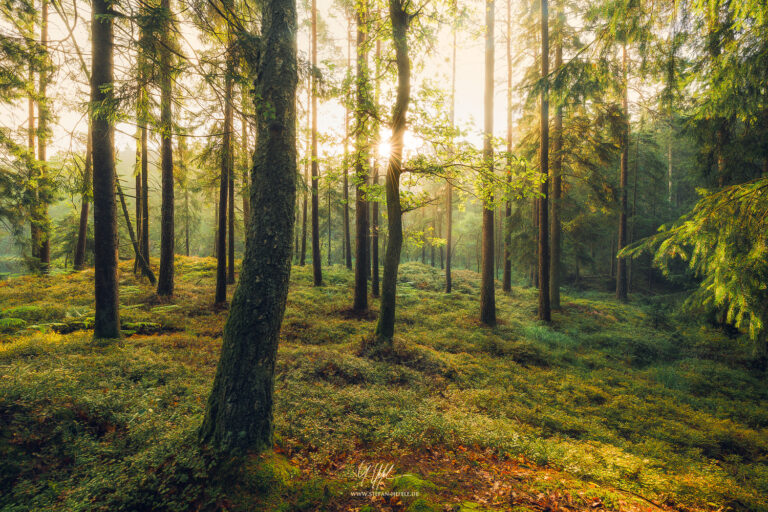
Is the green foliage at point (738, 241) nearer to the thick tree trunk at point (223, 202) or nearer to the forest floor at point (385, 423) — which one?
the forest floor at point (385, 423)

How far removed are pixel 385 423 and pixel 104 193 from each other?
7.37 m

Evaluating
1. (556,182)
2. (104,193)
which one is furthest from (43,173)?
(556,182)

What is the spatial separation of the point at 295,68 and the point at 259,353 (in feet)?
11.4

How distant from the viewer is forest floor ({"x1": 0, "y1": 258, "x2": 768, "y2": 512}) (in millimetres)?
2719

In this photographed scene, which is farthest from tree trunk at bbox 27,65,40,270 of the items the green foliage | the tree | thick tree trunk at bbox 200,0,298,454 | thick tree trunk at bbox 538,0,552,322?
the tree

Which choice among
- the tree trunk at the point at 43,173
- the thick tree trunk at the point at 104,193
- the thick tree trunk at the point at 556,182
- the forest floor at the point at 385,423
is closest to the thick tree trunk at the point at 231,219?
the thick tree trunk at the point at 104,193

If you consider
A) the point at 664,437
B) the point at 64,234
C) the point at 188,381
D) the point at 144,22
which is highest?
the point at 144,22

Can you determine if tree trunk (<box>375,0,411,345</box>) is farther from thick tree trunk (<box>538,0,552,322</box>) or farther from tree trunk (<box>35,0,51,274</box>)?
tree trunk (<box>35,0,51,274</box>)

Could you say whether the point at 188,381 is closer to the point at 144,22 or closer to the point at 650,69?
the point at 144,22

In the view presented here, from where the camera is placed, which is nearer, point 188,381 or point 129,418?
point 129,418

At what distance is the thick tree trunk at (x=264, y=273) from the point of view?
313cm

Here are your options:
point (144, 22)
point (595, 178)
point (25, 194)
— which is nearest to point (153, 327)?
point (25, 194)

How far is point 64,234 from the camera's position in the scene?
64.5ft

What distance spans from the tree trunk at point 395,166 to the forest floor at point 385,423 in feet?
3.79
